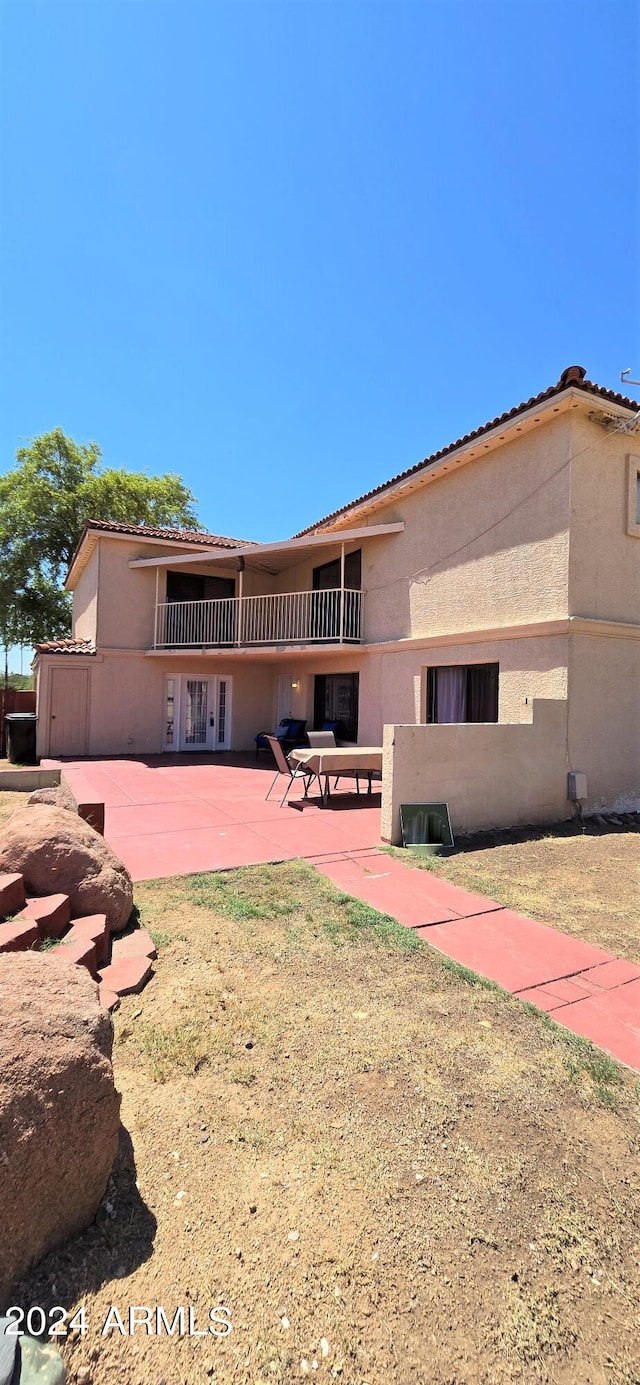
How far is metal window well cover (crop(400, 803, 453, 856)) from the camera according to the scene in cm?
645

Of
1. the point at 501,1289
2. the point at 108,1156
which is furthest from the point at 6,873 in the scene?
the point at 501,1289

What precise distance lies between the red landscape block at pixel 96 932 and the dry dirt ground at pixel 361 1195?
44 cm

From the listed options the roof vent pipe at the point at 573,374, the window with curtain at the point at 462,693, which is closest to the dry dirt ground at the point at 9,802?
the window with curtain at the point at 462,693

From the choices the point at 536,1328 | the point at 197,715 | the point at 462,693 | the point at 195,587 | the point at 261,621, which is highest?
the point at 195,587

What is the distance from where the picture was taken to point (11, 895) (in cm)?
333

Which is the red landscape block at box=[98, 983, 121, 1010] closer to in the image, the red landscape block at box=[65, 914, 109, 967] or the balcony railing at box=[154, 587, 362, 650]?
the red landscape block at box=[65, 914, 109, 967]

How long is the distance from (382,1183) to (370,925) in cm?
223

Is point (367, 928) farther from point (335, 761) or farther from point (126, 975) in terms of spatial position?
point (335, 761)

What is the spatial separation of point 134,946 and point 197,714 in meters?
12.6

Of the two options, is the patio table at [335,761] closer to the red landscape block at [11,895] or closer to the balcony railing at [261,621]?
the balcony railing at [261,621]

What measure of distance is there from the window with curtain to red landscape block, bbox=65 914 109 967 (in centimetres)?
731

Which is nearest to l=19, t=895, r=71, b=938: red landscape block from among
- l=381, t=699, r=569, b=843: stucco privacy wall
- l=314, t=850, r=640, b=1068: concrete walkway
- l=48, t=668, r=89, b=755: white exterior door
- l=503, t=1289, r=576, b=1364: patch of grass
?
l=314, t=850, r=640, b=1068: concrete walkway

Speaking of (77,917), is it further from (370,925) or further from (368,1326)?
(368,1326)

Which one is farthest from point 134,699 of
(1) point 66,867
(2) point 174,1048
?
(2) point 174,1048
